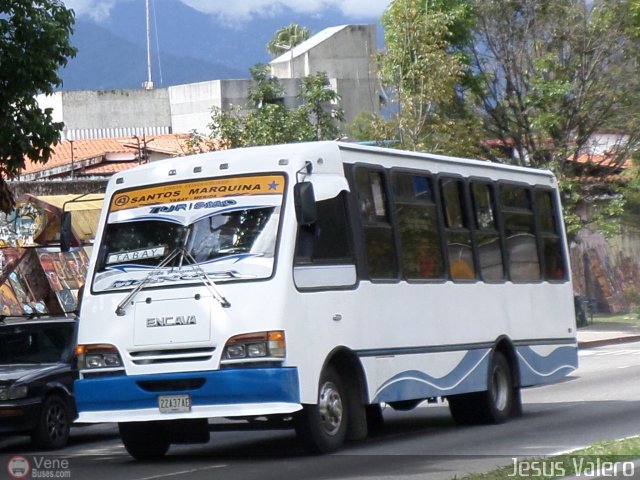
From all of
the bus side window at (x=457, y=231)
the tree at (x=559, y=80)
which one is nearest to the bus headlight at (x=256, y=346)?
the bus side window at (x=457, y=231)

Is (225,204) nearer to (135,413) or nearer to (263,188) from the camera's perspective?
(263,188)

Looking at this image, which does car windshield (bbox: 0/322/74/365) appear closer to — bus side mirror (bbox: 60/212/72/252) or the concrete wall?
bus side mirror (bbox: 60/212/72/252)

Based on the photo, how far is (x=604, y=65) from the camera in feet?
122

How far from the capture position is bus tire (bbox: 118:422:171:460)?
13.2 metres

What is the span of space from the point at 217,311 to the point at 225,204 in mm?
1184

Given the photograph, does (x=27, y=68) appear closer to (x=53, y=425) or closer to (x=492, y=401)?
(x=53, y=425)

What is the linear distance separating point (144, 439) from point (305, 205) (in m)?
3.14

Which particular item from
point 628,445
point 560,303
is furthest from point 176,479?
point 560,303

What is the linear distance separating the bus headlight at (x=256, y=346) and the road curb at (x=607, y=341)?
21731mm

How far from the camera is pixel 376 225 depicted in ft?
45.4

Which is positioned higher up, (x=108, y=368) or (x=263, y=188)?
(x=263, y=188)

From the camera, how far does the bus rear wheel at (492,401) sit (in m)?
15.9

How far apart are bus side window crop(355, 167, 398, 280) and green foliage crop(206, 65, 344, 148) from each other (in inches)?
832

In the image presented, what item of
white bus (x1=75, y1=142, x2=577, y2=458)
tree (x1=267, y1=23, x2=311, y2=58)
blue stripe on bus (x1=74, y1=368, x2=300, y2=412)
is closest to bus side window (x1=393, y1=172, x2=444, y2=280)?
white bus (x1=75, y1=142, x2=577, y2=458)
